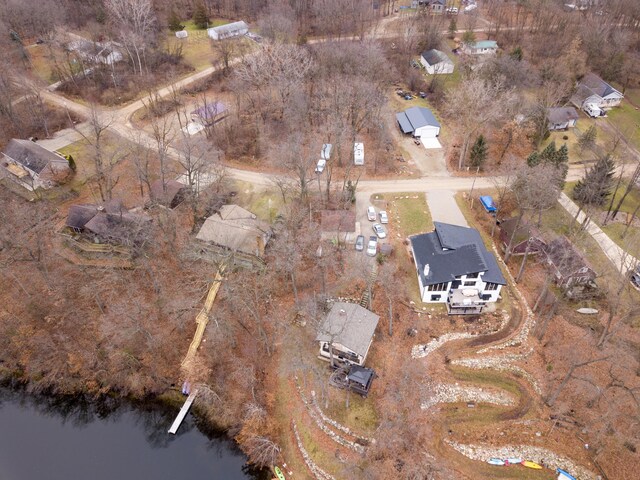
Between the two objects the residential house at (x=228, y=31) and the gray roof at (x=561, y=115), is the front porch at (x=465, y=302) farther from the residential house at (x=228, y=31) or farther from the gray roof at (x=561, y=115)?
the residential house at (x=228, y=31)

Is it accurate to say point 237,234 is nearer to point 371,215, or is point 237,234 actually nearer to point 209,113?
point 371,215

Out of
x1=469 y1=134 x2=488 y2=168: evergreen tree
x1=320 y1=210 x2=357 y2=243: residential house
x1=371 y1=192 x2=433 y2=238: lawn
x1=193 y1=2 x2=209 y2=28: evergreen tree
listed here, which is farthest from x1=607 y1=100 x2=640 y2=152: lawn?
x1=193 y1=2 x2=209 y2=28: evergreen tree

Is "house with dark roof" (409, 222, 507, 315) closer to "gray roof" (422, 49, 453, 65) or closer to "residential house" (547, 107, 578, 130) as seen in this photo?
"residential house" (547, 107, 578, 130)

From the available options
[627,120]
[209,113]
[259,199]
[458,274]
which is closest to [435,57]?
[627,120]

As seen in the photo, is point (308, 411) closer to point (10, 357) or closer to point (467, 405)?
point (467, 405)

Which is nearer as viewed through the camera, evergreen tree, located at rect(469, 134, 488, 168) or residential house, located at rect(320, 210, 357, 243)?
residential house, located at rect(320, 210, 357, 243)
